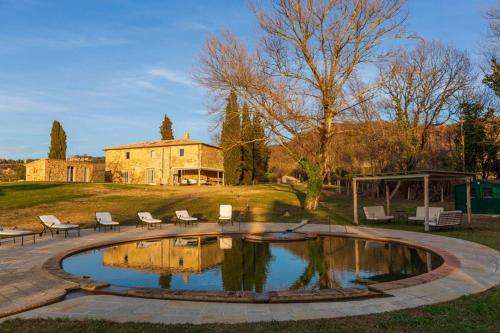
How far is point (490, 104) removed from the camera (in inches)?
1336

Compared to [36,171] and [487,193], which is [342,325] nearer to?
[487,193]

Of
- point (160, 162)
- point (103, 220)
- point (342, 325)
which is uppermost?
point (160, 162)

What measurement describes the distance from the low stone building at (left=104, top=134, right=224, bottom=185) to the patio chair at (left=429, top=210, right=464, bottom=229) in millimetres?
30235

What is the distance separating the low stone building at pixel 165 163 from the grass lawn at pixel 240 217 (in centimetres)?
957

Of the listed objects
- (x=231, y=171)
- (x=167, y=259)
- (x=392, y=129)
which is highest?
(x=392, y=129)

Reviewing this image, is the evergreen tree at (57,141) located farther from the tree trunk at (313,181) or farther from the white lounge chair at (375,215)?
the white lounge chair at (375,215)

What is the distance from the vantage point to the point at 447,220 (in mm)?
15312

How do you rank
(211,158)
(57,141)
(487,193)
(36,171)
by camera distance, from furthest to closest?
1. (57,141)
2. (211,158)
3. (36,171)
4. (487,193)

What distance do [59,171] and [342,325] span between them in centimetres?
4546

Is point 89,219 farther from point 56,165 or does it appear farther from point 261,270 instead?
point 56,165

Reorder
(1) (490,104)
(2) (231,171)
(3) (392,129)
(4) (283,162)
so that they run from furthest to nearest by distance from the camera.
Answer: (4) (283,162), (2) (231,171), (1) (490,104), (3) (392,129)

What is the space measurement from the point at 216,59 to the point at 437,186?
23811 mm

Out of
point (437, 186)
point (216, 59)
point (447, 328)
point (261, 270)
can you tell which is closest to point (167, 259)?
point (261, 270)

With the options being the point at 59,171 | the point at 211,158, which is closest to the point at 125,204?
the point at 211,158
